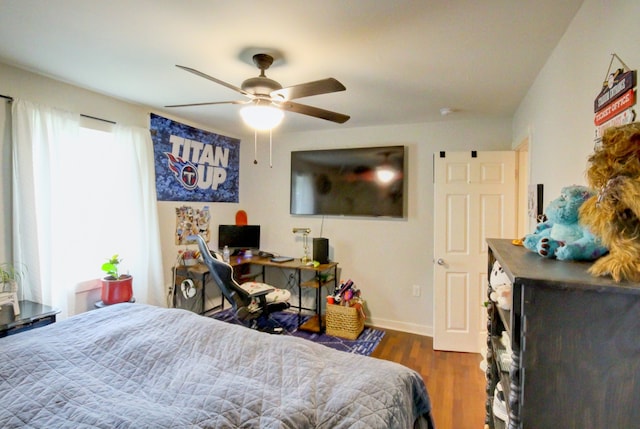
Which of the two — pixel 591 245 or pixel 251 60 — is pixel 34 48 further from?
pixel 591 245

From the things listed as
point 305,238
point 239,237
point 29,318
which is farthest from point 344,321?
point 29,318

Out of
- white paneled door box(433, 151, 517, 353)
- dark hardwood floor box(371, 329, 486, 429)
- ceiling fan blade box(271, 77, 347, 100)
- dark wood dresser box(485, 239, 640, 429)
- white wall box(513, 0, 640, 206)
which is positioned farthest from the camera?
white paneled door box(433, 151, 517, 353)

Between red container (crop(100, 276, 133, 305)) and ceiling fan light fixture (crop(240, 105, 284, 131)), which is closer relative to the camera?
ceiling fan light fixture (crop(240, 105, 284, 131))

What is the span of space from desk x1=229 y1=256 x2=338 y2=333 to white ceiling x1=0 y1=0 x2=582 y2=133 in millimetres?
1858

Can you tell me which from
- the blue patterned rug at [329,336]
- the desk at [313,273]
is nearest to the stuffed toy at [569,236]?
the blue patterned rug at [329,336]

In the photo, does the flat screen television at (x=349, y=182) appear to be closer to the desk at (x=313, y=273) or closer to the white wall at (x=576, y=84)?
the desk at (x=313, y=273)

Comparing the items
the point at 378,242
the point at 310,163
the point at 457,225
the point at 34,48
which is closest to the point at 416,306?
the point at 378,242

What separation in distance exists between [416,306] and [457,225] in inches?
42.9

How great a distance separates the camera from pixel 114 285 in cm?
273

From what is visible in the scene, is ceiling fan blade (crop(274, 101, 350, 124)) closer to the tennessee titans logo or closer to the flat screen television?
the flat screen television

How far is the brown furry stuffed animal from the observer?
67cm

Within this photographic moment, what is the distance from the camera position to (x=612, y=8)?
113 cm

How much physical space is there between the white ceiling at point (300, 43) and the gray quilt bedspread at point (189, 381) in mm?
1609

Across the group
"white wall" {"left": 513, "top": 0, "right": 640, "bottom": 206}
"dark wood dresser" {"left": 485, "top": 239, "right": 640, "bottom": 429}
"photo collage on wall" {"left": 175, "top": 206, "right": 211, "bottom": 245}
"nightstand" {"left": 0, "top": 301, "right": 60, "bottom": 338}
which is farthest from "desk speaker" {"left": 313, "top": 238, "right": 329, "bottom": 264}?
"dark wood dresser" {"left": 485, "top": 239, "right": 640, "bottom": 429}
